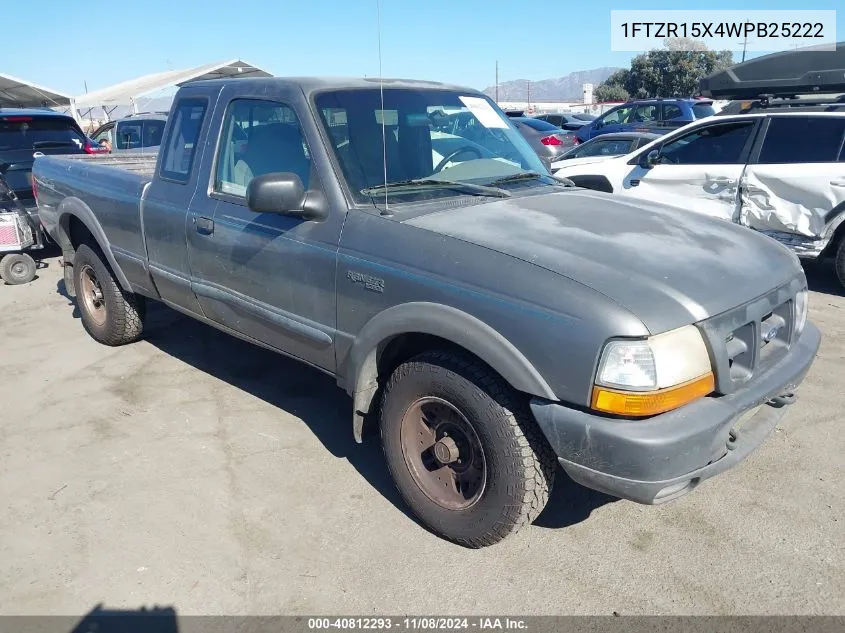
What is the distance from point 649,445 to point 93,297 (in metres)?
4.73

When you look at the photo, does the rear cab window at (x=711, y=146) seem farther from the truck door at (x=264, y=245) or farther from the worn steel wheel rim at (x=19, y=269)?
the worn steel wheel rim at (x=19, y=269)

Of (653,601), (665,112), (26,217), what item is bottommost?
(653,601)

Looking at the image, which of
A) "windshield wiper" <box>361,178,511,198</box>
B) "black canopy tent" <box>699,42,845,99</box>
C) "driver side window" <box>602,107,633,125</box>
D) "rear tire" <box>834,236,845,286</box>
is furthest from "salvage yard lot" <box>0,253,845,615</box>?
"driver side window" <box>602,107,633,125</box>

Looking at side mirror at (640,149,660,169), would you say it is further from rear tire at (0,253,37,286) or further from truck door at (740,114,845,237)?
rear tire at (0,253,37,286)

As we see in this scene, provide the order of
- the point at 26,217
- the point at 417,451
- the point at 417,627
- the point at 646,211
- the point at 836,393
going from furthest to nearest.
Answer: the point at 26,217
the point at 836,393
the point at 646,211
the point at 417,451
the point at 417,627

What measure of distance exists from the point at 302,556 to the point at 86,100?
34245mm

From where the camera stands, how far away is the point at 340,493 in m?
3.32

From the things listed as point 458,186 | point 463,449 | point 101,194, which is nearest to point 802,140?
point 458,186

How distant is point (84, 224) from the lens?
195 inches

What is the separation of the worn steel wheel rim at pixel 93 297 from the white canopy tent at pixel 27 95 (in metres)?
26.6

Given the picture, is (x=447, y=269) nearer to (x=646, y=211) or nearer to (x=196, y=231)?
(x=646, y=211)

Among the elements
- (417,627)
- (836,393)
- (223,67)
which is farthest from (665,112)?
(223,67)

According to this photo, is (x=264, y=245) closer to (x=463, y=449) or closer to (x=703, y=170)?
(x=463, y=449)

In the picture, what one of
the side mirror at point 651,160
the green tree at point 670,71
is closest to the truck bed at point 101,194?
the side mirror at point 651,160
